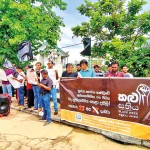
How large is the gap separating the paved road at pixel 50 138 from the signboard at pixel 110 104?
29 cm

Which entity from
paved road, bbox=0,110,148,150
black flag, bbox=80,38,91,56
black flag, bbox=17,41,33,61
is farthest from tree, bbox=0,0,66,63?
paved road, bbox=0,110,148,150

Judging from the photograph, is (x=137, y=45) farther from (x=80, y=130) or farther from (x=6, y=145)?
(x=6, y=145)

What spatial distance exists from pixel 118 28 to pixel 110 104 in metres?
12.2

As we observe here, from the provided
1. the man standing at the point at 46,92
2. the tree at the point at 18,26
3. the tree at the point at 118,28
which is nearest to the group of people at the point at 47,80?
the man standing at the point at 46,92

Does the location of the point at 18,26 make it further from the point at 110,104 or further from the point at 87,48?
the point at 110,104

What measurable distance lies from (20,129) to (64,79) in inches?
71.4

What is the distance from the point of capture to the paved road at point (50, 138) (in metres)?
5.12

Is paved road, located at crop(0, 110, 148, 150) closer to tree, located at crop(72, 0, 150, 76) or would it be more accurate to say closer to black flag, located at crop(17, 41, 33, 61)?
black flag, located at crop(17, 41, 33, 61)

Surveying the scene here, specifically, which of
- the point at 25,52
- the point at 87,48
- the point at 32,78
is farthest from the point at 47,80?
the point at 87,48

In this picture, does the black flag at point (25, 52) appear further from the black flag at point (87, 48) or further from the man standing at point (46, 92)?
the man standing at point (46, 92)

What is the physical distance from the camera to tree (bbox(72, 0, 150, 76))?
51.6ft

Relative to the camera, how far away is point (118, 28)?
16781mm

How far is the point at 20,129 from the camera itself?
6.45 meters

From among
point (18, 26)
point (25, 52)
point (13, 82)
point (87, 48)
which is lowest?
point (13, 82)
